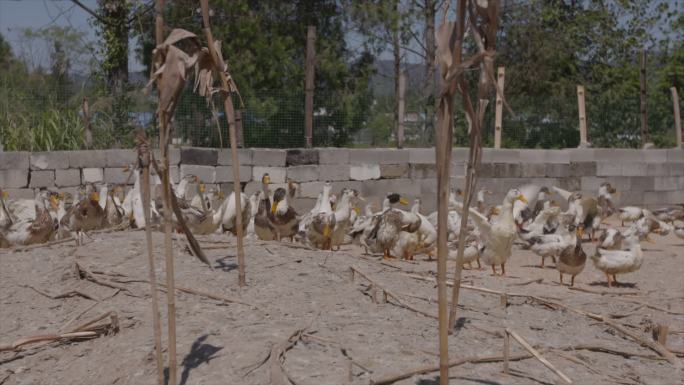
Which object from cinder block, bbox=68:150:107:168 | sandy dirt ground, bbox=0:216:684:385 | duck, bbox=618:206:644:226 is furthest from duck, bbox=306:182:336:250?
duck, bbox=618:206:644:226

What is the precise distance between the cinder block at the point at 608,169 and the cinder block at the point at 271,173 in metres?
6.48

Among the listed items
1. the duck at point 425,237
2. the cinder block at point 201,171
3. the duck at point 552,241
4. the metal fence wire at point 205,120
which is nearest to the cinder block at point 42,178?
the metal fence wire at point 205,120

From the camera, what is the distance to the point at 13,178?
42.0 feet

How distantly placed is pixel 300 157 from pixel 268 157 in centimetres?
55

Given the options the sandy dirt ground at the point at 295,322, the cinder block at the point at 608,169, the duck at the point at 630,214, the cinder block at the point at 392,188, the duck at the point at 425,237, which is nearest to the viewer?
the sandy dirt ground at the point at 295,322

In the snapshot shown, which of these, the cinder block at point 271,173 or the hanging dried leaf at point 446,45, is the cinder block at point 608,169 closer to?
the cinder block at point 271,173

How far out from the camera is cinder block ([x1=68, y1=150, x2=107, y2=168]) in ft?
42.6

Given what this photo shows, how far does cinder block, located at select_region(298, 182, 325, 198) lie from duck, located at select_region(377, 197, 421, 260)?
3.53m

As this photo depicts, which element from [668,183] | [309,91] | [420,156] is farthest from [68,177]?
[668,183]

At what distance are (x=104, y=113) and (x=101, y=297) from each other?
992 centimetres

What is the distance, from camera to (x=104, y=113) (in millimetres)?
14906

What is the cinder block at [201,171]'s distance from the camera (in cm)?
1245

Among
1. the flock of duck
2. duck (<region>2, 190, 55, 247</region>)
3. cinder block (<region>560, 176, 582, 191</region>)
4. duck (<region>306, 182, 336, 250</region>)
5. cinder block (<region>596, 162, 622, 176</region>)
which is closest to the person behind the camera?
the flock of duck

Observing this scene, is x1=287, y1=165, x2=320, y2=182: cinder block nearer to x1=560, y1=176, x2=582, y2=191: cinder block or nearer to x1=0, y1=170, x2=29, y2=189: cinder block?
x1=0, y1=170, x2=29, y2=189: cinder block
